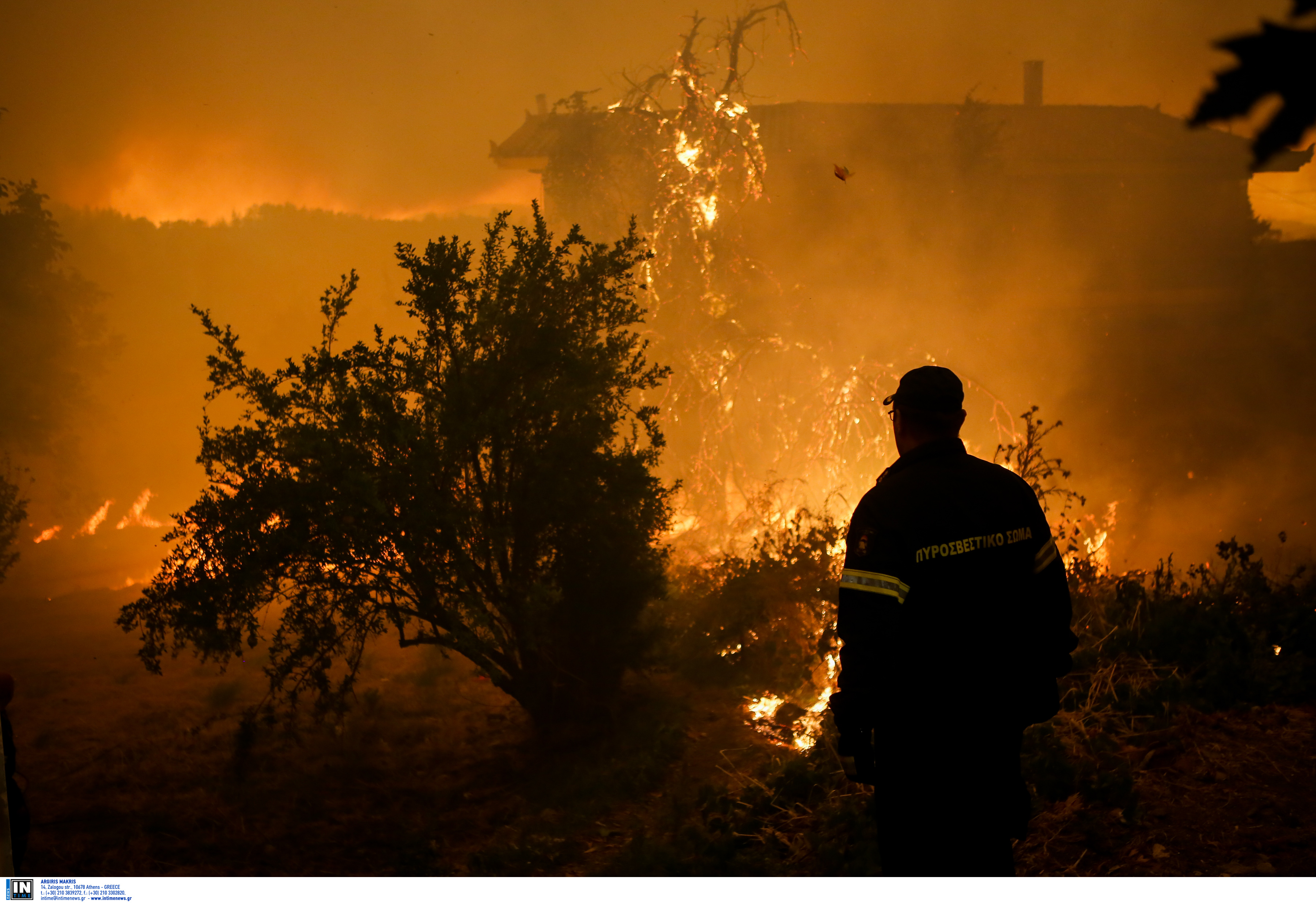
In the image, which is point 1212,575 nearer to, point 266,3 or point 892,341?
point 892,341

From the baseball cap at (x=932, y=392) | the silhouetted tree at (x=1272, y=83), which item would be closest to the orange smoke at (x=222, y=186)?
the baseball cap at (x=932, y=392)

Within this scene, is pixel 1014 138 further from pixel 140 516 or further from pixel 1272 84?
pixel 140 516

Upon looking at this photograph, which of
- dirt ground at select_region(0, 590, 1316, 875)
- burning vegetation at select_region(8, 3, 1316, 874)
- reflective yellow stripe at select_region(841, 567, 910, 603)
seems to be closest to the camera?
reflective yellow stripe at select_region(841, 567, 910, 603)

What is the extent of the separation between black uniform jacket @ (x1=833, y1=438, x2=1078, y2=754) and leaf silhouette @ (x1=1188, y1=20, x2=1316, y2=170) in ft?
3.27

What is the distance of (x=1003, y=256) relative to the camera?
11.7 metres

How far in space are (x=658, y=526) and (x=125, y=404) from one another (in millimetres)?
6058

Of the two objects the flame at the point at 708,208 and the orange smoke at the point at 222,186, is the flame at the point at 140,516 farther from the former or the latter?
the flame at the point at 708,208

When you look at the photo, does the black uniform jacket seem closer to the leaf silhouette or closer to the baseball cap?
the baseball cap

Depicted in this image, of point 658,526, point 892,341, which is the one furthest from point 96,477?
point 892,341

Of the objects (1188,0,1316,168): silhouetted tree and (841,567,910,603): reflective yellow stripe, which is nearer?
(1188,0,1316,168): silhouetted tree

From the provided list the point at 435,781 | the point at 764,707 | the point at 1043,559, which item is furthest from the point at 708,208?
the point at 1043,559

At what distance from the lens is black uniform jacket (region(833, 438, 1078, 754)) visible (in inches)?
91.4

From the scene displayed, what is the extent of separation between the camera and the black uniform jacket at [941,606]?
2322 millimetres

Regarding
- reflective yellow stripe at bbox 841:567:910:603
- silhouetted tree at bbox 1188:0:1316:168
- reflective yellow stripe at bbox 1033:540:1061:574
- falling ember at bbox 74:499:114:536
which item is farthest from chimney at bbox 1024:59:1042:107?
falling ember at bbox 74:499:114:536
